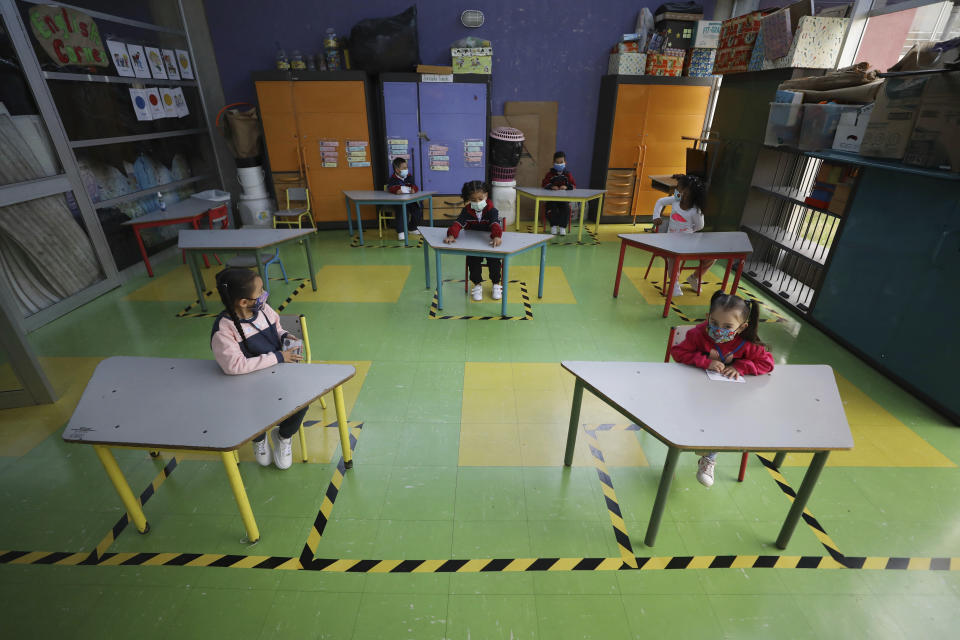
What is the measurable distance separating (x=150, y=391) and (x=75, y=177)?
4.44 m

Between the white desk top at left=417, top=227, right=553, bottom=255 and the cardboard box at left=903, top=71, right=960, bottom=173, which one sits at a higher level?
the cardboard box at left=903, top=71, right=960, bottom=173

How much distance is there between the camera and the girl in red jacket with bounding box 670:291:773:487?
237cm

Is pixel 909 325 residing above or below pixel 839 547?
above

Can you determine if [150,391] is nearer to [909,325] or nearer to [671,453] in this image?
[671,453]

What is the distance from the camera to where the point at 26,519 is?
252 cm

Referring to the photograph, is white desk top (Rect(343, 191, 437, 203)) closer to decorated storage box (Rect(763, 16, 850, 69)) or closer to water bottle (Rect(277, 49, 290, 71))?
water bottle (Rect(277, 49, 290, 71))

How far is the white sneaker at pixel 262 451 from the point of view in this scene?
2.80 meters

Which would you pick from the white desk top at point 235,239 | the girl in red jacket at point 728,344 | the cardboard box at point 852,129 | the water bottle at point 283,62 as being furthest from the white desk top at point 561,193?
the girl in red jacket at point 728,344

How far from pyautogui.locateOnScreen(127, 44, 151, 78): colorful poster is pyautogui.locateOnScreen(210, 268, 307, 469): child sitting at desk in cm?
565

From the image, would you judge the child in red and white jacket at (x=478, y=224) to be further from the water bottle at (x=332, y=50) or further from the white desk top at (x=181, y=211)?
the water bottle at (x=332, y=50)

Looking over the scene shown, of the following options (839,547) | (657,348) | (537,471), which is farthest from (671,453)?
(657,348)

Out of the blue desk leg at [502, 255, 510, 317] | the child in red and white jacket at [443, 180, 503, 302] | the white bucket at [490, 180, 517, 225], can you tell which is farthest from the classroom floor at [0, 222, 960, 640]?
the white bucket at [490, 180, 517, 225]

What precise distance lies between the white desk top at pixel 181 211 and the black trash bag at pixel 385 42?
3.11 m

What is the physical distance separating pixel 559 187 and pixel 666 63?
8.58 ft
